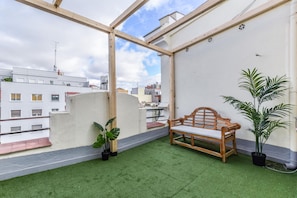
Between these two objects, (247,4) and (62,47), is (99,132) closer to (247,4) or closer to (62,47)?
(62,47)

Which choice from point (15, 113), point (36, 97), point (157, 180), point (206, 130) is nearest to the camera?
point (157, 180)

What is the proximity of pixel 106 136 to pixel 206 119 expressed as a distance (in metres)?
2.57

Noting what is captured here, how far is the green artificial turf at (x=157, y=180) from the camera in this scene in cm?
156

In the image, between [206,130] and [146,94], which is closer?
[206,130]

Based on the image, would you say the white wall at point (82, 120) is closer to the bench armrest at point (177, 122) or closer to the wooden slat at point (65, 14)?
the bench armrest at point (177, 122)

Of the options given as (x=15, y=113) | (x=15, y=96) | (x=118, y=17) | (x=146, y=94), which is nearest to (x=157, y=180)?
(x=118, y=17)

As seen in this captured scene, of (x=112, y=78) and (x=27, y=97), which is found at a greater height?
(x=112, y=78)

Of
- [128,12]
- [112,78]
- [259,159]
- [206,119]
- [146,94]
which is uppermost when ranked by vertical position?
[128,12]

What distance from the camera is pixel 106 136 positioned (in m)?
2.52

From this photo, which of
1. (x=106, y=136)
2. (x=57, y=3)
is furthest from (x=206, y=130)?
(x=57, y=3)

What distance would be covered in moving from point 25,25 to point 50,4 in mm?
1473

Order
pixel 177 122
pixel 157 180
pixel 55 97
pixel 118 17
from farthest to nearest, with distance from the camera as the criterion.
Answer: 1. pixel 55 97
2. pixel 177 122
3. pixel 118 17
4. pixel 157 180

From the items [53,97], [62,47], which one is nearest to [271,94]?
[62,47]

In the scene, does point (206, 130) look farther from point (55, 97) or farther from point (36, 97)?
point (36, 97)
